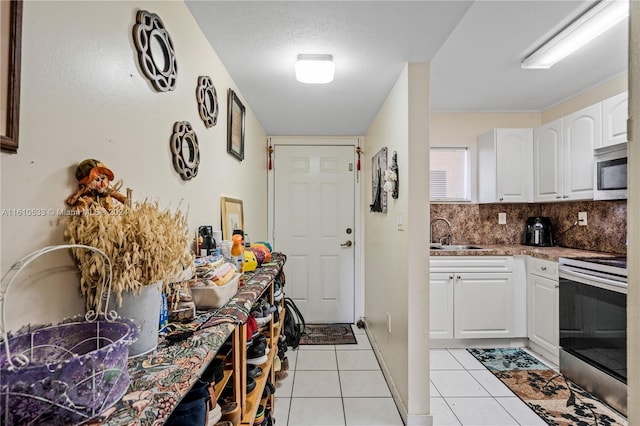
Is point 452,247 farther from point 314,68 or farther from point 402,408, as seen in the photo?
point 314,68

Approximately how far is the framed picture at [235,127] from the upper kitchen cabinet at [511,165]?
2.49m

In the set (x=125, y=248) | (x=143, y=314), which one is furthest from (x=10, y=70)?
(x=143, y=314)

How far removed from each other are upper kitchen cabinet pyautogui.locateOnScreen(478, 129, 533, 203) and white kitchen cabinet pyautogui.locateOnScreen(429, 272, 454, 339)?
101 cm

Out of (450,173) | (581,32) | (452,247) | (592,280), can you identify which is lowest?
(592,280)

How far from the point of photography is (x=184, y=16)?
54.1 inches

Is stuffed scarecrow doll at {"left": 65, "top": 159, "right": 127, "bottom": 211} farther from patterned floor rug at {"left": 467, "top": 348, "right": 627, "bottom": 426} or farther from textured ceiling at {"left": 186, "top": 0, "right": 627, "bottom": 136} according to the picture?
patterned floor rug at {"left": 467, "top": 348, "right": 627, "bottom": 426}

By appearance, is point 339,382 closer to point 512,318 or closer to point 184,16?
point 512,318

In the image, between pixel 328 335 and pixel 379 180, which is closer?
pixel 379 180

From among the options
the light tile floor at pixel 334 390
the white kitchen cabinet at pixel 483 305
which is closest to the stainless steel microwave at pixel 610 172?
the white kitchen cabinet at pixel 483 305

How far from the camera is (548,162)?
3.09 metres

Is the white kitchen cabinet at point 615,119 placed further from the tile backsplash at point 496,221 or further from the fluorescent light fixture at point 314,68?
the fluorescent light fixture at point 314,68

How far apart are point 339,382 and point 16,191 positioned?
243cm

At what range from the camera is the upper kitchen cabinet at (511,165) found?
3273 mm

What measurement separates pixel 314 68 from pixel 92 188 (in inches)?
57.1
